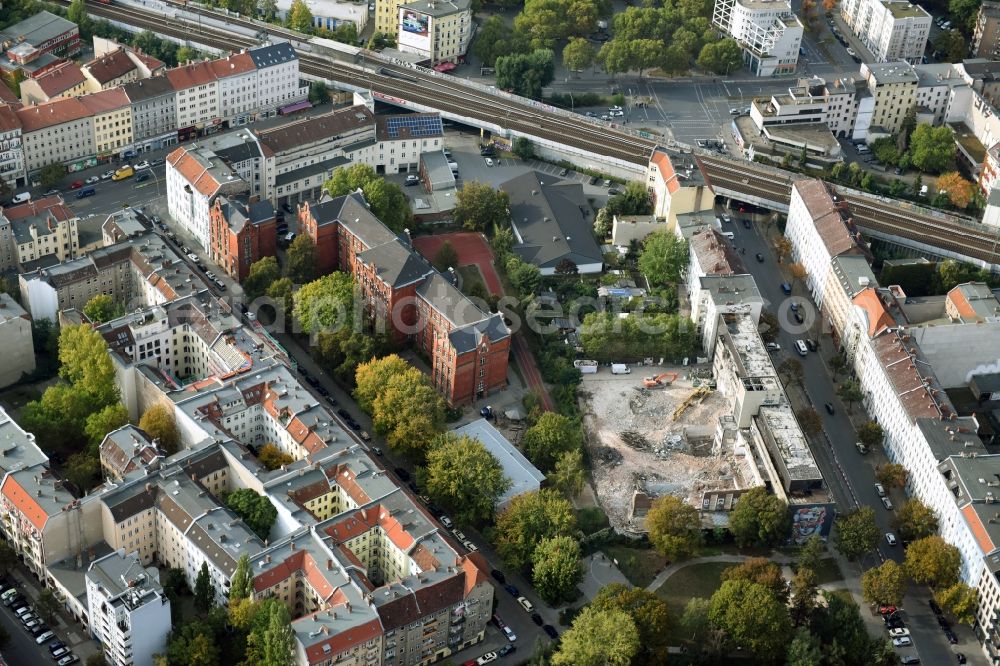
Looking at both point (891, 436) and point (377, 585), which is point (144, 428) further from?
point (891, 436)

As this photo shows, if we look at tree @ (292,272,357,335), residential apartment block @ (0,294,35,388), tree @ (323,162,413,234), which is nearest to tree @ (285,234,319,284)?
tree @ (292,272,357,335)

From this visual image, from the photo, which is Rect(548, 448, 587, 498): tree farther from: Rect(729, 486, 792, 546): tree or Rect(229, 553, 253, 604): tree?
Rect(229, 553, 253, 604): tree

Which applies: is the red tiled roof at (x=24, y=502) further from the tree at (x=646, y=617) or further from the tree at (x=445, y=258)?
the tree at (x=445, y=258)

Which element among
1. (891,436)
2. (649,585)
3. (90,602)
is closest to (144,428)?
(90,602)

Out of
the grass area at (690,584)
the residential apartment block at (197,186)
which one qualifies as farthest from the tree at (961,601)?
the residential apartment block at (197,186)

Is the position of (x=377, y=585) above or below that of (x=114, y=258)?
below

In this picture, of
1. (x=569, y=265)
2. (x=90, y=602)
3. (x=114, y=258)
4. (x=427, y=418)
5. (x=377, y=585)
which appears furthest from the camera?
(x=569, y=265)

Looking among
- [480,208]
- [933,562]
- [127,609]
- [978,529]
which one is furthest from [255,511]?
[978,529]
